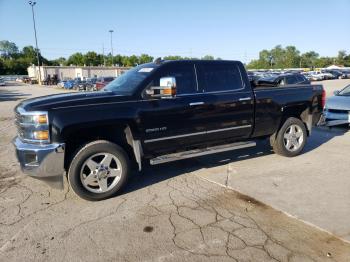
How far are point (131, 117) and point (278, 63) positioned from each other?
146304 mm

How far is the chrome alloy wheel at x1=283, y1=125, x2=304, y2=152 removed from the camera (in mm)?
6527

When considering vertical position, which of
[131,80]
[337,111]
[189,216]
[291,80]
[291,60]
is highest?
[291,60]

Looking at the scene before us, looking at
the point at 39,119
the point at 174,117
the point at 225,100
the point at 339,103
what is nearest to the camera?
the point at 39,119

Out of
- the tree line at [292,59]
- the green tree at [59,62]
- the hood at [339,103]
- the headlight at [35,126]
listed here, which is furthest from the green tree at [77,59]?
the headlight at [35,126]

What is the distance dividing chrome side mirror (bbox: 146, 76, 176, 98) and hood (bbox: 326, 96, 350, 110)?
21.5ft

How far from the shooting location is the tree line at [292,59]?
419ft

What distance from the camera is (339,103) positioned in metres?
9.51

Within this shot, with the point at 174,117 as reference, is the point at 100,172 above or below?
below

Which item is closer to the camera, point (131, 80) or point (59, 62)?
point (131, 80)

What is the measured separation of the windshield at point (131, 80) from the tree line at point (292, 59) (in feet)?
438

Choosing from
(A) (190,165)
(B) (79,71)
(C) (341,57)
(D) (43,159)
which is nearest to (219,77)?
(A) (190,165)

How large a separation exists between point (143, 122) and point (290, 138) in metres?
3.30

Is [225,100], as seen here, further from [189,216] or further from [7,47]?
[7,47]

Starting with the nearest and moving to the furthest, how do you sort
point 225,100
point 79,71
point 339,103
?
point 225,100
point 339,103
point 79,71
